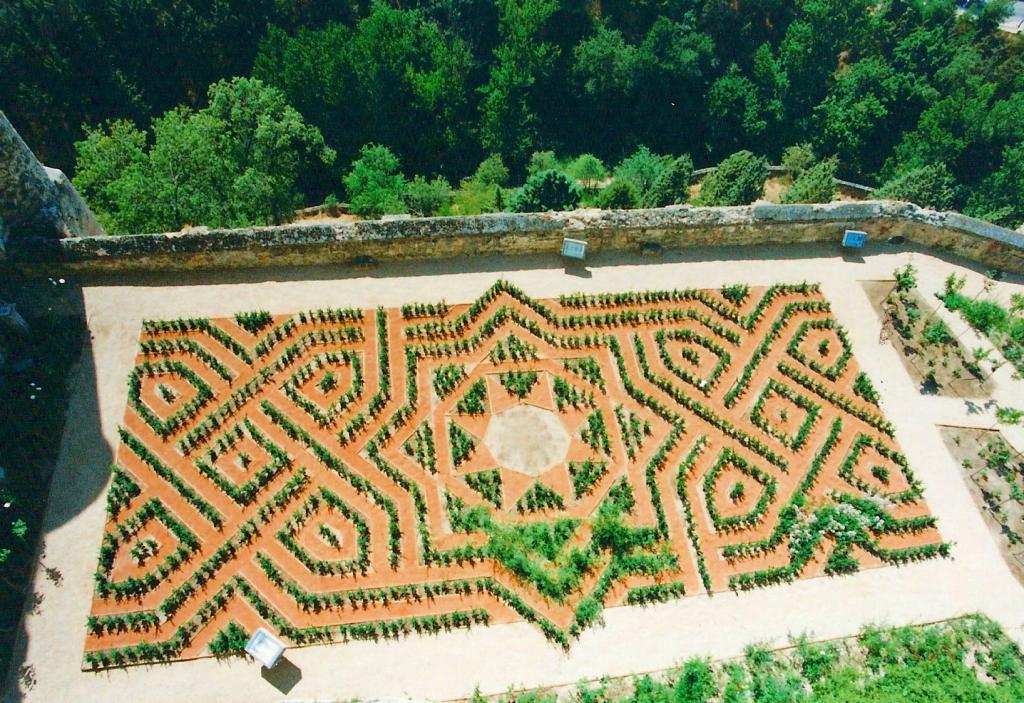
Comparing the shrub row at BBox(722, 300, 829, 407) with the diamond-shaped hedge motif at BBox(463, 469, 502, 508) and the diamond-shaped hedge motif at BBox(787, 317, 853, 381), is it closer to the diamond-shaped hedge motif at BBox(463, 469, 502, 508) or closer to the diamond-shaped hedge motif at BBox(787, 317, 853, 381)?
the diamond-shaped hedge motif at BBox(787, 317, 853, 381)

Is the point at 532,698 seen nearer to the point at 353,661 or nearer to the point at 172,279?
the point at 353,661

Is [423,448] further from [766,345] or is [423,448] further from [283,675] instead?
[766,345]

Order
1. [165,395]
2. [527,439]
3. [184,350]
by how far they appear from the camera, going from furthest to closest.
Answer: [184,350], [527,439], [165,395]

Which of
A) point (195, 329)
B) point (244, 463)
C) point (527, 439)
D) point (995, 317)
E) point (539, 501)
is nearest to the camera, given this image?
point (539, 501)

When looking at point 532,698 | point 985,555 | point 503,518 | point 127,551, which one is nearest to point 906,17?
point 985,555

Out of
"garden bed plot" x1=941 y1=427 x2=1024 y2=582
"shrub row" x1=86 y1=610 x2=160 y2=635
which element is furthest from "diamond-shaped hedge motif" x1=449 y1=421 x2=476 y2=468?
"garden bed plot" x1=941 y1=427 x2=1024 y2=582

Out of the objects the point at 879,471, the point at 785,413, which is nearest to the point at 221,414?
the point at 785,413

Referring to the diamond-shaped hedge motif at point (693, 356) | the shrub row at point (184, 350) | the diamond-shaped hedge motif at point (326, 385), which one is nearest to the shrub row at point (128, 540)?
the shrub row at point (184, 350)
